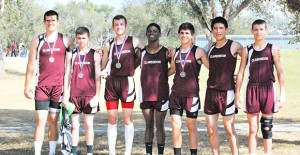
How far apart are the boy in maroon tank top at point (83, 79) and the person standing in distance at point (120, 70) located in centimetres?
23

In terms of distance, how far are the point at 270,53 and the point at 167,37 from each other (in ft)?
225

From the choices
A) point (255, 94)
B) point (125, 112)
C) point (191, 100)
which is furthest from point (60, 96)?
point (255, 94)

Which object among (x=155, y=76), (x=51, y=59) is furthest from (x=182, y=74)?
(x=51, y=59)

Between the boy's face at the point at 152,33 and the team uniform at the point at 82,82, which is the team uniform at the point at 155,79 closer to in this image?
the boy's face at the point at 152,33

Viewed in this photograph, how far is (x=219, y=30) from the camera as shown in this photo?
7.92 metres

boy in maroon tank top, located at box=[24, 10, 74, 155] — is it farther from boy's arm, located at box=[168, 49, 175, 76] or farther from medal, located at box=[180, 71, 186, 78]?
medal, located at box=[180, 71, 186, 78]

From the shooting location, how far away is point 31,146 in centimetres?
1016

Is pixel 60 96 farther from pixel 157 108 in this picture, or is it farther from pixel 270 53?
pixel 270 53

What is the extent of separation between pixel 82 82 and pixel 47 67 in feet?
1.94

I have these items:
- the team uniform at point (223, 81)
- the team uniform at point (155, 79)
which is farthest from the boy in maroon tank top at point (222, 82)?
the team uniform at point (155, 79)

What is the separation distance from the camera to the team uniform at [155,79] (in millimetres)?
8445

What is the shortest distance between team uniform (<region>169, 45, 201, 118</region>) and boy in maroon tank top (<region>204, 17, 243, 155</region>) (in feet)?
0.83

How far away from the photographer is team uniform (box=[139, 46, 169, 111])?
8445 millimetres

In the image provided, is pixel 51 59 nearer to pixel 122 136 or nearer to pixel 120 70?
pixel 120 70
